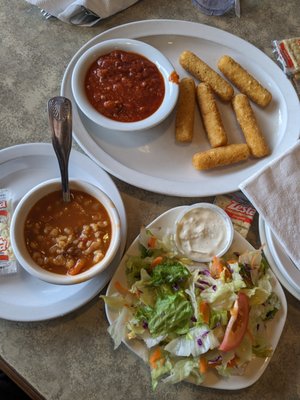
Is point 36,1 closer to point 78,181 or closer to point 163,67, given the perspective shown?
point 163,67

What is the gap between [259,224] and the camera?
159 cm

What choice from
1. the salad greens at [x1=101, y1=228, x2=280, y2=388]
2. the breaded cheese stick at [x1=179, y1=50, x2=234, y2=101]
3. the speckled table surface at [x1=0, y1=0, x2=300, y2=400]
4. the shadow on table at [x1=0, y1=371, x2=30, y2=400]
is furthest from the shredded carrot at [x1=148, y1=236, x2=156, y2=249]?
the shadow on table at [x1=0, y1=371, x2=30, y2=400]

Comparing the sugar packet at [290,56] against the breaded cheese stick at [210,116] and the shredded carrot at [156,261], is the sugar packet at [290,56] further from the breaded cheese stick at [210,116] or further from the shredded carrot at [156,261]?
the shredded carrot at [156,261]

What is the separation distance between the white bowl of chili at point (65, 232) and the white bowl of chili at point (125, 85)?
32 cm

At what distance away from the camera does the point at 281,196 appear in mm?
1581

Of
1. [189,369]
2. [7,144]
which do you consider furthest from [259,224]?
[7,144]

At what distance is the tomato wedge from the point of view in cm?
130

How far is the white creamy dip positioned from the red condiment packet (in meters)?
0.09

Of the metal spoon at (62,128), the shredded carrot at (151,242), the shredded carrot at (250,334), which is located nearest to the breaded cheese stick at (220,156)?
the shredded carrot at (151,242)

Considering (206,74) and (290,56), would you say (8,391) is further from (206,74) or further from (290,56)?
(290,56)

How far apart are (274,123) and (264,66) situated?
0.26 metres

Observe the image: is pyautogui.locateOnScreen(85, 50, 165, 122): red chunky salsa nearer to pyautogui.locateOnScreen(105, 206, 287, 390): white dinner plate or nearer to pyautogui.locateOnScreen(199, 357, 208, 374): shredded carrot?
pyautogui.locateOnScreen(105, 206, 287, 390): white dinner plate

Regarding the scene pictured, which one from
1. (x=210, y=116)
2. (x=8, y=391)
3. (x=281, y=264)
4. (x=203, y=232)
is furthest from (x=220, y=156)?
(x=8, y=391)

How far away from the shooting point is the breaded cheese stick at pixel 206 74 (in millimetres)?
1806
